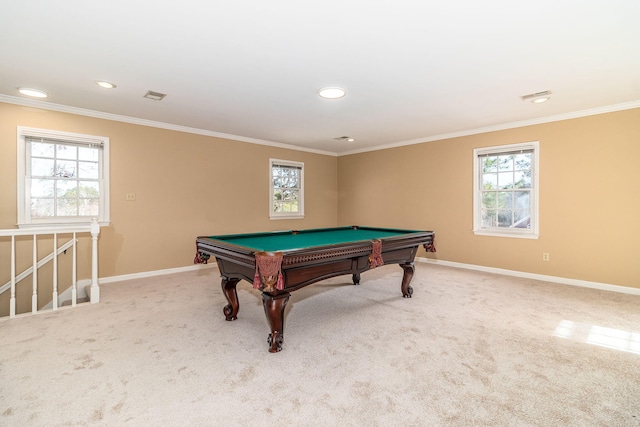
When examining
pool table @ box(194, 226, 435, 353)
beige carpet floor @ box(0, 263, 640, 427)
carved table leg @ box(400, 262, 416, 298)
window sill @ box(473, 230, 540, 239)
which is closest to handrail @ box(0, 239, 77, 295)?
beige carpet floor @ box(0, 263, 640, 427)

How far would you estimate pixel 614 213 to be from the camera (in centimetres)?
372

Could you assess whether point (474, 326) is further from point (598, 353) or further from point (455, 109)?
point (455, 109)

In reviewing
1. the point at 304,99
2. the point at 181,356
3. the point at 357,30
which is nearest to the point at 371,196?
the point at 304,99

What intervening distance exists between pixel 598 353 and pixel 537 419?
3.79 feet

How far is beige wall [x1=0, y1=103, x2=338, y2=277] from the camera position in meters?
3.67

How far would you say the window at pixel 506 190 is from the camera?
14.3 ft

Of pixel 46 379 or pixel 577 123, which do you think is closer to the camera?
pixel 46 379

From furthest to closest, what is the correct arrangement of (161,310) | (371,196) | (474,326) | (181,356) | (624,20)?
(371,196) → (161,310) → (474,326) → (181,356) → (624,20)

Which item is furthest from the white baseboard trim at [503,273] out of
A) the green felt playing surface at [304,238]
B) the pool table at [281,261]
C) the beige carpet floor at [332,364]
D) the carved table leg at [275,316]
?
the carved table leg at [275,316]

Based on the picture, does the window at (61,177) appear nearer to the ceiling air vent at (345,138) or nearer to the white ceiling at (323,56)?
the white ceiling at (323,56)

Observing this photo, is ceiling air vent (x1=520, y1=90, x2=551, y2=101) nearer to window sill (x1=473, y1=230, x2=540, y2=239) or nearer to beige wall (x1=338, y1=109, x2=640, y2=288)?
beige wall (x1=338, y1=109, x2=640, y2=288)

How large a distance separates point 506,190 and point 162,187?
17.4ft

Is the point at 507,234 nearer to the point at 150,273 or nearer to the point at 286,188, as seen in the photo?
the point at 286,188

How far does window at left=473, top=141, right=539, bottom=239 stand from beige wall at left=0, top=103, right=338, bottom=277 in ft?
12.0
